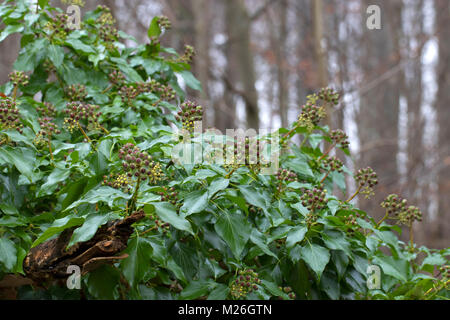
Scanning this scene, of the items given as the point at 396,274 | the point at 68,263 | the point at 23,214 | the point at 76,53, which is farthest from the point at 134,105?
the point at 396,274

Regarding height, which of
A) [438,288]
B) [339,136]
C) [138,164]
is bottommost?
[438,288]

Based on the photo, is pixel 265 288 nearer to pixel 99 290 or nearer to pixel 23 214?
pixel 99 290

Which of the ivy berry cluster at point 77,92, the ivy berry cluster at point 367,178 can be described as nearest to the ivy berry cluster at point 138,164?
the ivy berry cluster at point 77,92

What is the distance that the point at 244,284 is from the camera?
1535mm

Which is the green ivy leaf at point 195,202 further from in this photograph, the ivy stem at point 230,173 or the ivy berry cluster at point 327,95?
the ivy berry cluster at point 327,95

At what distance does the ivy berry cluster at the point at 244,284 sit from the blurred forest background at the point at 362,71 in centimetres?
536

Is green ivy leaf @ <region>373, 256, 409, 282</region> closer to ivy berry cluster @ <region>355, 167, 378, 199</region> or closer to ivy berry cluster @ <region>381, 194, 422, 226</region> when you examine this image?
ivy berry cluster @ <region>381, 194, 422, 226</region>

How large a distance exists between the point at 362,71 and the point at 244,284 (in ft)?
27.6

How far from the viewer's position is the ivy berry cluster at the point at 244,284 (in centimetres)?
154

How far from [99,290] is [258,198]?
67 cm

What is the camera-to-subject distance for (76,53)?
7.48ft

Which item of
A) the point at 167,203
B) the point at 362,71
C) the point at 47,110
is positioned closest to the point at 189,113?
the point at 167,203

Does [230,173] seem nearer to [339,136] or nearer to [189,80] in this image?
[339,136]

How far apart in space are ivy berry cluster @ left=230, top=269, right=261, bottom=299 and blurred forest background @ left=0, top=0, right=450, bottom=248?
536cm
